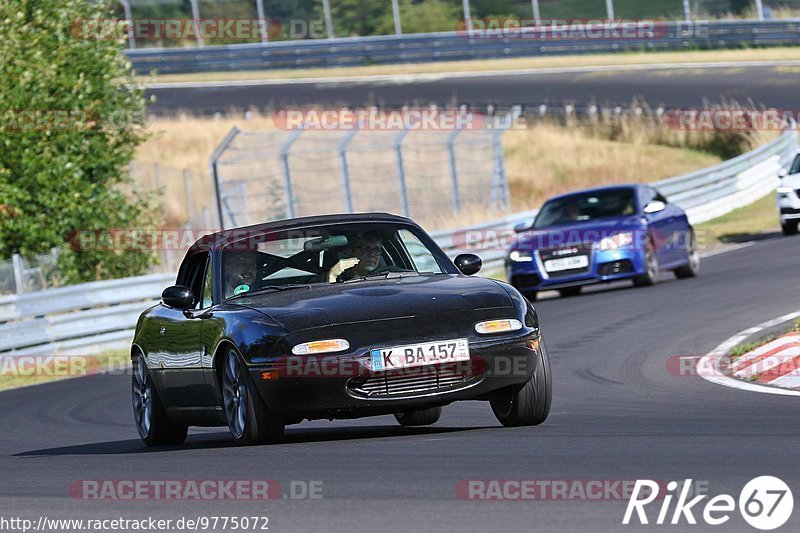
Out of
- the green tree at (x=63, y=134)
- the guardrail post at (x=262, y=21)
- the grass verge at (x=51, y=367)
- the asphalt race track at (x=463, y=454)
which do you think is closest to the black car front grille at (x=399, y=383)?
the asphalt race track at (x=463, y=454)

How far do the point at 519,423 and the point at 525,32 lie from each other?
41669mm

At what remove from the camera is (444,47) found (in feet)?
167

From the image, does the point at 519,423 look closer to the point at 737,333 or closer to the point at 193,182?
the point at 737,333

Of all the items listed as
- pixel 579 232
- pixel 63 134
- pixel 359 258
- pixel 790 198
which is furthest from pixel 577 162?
pixel 359 258

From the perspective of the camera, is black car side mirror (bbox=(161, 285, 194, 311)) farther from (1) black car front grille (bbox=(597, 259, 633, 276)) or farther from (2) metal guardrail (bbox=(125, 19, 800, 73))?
(2) metal guardrail (bbox=(125, 19, 800, 73))

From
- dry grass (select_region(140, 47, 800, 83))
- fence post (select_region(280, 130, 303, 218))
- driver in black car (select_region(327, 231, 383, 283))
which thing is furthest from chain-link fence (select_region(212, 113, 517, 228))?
driver in black car (select_region(327, 231, 383, 283))

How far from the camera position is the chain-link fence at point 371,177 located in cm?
2702

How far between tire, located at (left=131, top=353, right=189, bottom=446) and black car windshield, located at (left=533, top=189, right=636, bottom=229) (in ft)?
34.6

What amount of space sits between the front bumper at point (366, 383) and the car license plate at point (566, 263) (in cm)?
1165

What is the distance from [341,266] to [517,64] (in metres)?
41.7

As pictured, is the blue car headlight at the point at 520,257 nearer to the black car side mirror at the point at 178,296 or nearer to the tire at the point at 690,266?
the tire at the point at 690,266

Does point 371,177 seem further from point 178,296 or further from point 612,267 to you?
point 178,296

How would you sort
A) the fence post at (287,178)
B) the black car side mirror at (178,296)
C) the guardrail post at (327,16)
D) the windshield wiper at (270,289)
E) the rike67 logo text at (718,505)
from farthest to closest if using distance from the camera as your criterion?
the guardrail post at (327,16) < the fence post at (287,178) < the black car side mirror at (178,296) < the windshield wiper at (270,289) < the rike67 logo text at (718,505)

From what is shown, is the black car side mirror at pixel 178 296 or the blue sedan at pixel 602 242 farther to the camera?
the blue sedan at pixel 602 242
